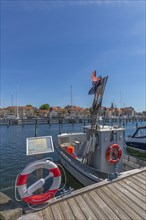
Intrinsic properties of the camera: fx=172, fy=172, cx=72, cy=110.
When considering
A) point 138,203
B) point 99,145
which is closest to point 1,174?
point 99,145

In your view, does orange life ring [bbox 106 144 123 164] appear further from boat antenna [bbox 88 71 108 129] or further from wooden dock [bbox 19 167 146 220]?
wooden dock [bbox 19 167 146 220]

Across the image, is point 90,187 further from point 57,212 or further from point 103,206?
point 57,212

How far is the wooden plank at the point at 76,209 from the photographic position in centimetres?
356

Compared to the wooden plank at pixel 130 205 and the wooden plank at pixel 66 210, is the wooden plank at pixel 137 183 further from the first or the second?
the wooden plank at pixel 66 210

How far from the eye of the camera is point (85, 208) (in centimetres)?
383

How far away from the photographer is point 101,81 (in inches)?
299

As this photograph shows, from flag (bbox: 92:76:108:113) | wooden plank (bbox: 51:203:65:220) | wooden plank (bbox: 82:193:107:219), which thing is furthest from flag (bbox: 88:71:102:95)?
wooden plank (bbox: 51:203:65:220)

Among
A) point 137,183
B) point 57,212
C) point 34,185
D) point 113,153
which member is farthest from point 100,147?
point 34,185

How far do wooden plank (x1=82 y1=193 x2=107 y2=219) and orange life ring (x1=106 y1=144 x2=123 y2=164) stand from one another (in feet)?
10.3

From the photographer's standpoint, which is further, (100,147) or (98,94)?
(98,94)

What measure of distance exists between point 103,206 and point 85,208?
440 millimetres

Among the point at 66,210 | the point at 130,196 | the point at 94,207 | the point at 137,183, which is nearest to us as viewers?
the point at 66,210

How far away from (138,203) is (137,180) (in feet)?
3.97

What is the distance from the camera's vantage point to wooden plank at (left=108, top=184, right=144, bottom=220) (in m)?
3.70
